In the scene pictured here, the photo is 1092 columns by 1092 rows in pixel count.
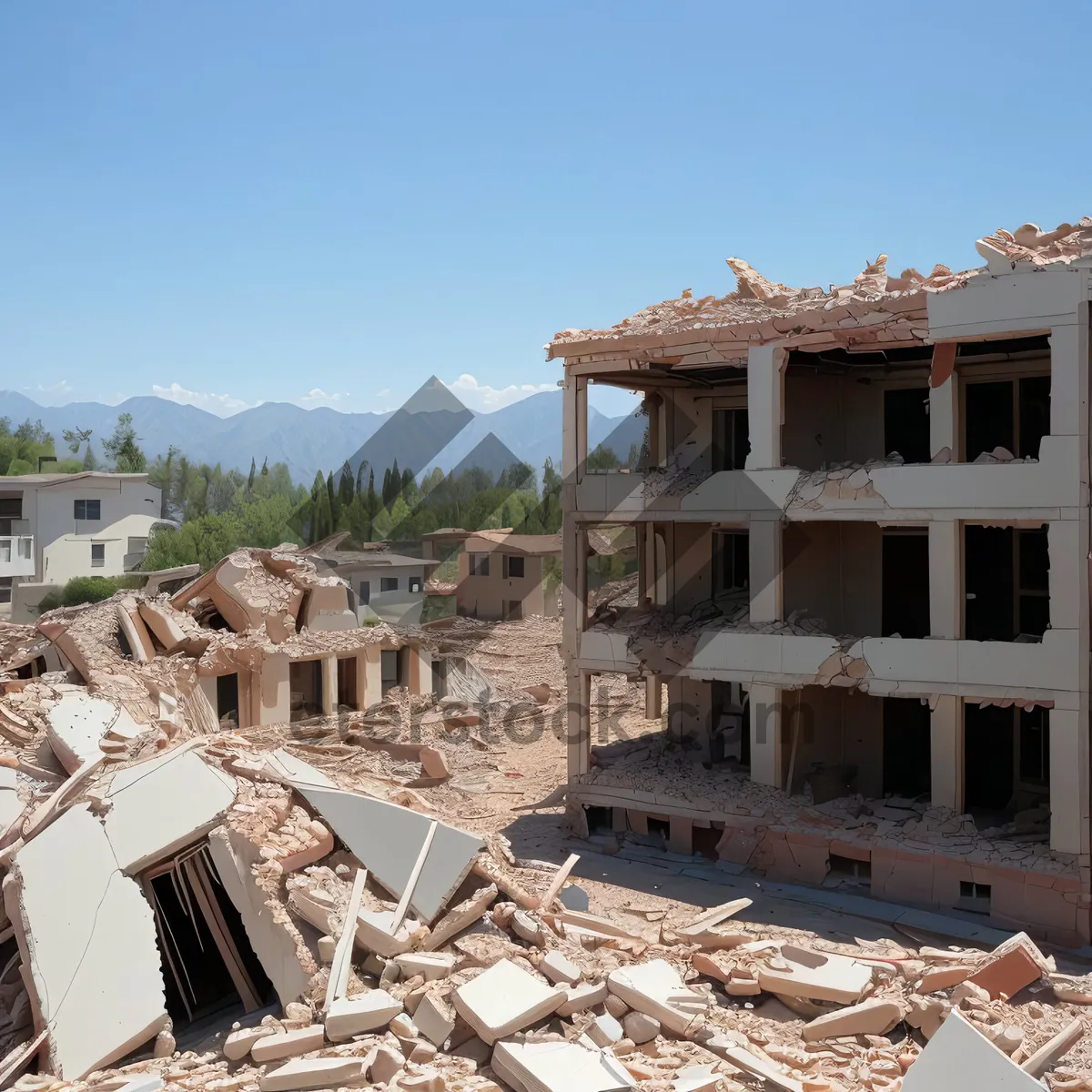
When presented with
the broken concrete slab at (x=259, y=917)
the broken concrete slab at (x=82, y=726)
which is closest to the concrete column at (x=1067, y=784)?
the broken concrete slab at (x=259, y=917)

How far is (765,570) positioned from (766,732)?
268 centimetres

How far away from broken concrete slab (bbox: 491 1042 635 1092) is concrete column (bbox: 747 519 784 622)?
9653 mm

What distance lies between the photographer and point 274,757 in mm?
15781

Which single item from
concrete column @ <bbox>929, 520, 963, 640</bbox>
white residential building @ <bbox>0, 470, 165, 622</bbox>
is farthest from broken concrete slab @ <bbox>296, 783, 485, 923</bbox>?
white residential building @ <bbox>0, 470, 165, 622</bbox>

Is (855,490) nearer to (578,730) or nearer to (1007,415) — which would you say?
(1007,415)

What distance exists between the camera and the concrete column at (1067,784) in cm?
1497

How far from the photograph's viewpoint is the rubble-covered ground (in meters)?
9.56

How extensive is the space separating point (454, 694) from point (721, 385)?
47.1ft

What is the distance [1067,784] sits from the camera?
1508 centimetres

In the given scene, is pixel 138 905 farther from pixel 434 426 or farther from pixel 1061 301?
pixel 434 426

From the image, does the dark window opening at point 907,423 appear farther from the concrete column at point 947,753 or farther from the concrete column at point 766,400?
the concrete column at point 947,753

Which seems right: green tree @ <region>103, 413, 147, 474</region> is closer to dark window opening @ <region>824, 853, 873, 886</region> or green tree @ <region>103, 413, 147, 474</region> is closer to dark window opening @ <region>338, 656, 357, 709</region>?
dark window opening @ <region>338, 656, 357, 709</region>

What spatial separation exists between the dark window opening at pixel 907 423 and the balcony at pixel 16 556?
110ft

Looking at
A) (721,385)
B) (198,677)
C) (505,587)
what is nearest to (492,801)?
(198,677)
